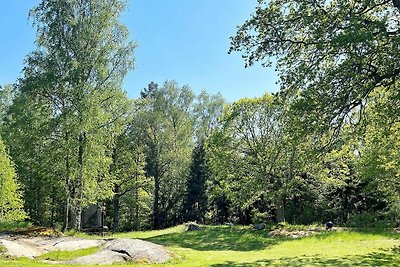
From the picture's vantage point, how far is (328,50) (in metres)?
12.2

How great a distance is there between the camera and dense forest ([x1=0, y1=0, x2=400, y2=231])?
12.3 metres

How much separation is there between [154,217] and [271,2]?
36619 millimetres

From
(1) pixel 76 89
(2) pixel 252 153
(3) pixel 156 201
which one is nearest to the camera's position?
(1) pixel 76 89

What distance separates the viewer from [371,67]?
39.2 feet

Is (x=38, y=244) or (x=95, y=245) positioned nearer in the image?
(x=95, y=245)

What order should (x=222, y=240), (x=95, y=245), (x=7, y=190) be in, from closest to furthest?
(x=95, y=245) < (x=222, y=240) < (x=7, y=190)

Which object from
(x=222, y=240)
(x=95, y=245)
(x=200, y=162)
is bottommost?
(x=222, y=240)

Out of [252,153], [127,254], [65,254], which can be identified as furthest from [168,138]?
[127,254]

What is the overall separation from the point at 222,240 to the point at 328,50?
15.6 meters

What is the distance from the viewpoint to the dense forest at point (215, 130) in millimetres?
12336

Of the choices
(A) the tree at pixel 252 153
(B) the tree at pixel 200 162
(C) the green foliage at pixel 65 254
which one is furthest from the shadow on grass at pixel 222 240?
(B) the tree at pixel 200 162

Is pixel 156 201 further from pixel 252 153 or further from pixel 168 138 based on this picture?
pixel 252 153

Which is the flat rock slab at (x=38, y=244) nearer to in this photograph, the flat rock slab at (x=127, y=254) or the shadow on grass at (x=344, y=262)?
the flat rock slab at (x=127, y=254)

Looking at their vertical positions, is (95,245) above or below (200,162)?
below
